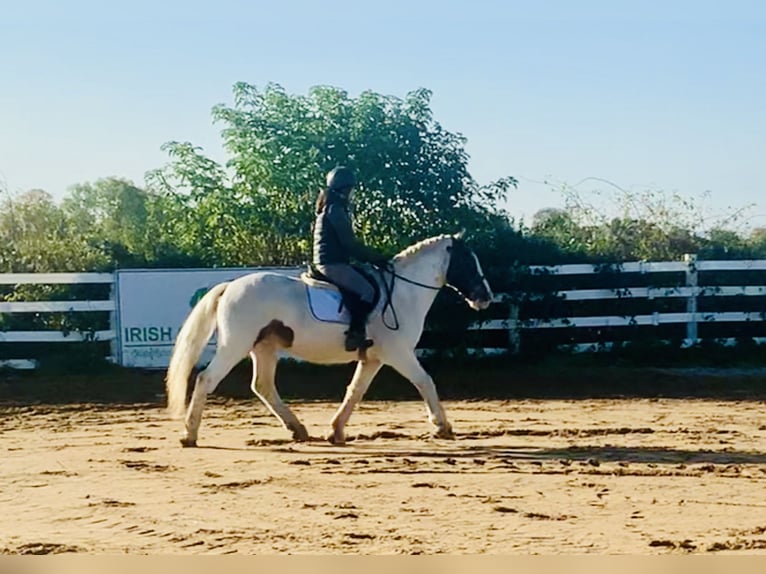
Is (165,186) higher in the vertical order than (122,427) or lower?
higher

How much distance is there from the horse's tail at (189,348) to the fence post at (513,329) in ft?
28.9

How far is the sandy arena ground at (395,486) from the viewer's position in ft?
21.3

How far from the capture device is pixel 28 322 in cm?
1811

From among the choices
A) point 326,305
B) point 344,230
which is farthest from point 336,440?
point 344,230

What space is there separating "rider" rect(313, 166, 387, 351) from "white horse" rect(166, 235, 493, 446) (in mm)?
144

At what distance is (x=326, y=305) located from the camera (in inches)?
423

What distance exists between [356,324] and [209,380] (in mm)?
1560

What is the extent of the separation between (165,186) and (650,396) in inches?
410

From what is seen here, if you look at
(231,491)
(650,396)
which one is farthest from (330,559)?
(650,396)

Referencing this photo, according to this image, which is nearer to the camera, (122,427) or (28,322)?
(122,427)

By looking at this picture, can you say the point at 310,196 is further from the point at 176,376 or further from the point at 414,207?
the point at 176,376

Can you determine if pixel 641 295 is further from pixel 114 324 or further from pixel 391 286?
pixel 114 324

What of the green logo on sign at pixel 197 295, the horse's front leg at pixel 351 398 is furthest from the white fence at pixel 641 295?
the horse's front leg at pixel 351 398

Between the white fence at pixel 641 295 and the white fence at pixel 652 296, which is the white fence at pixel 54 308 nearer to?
the white fence at pixel 641 295
